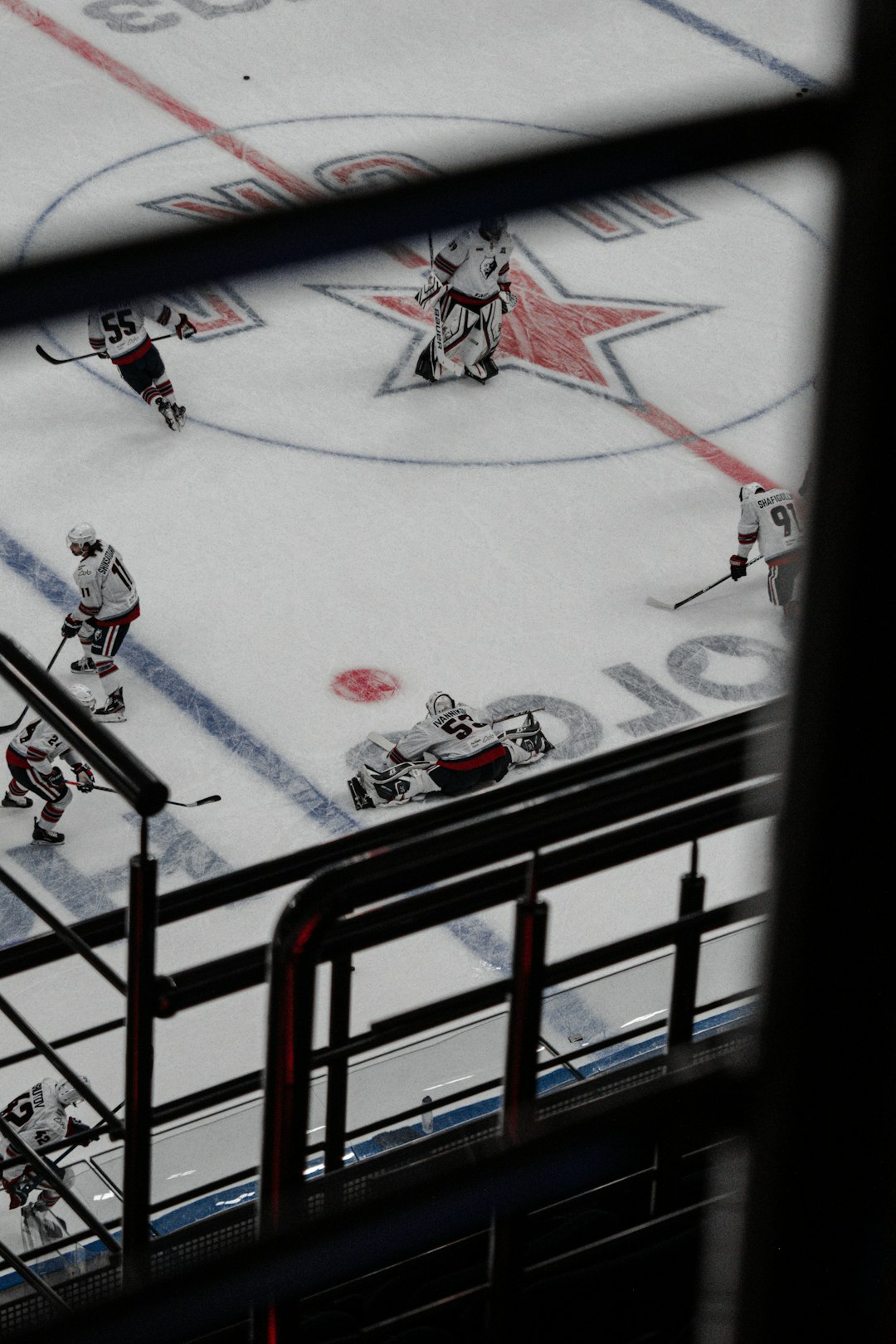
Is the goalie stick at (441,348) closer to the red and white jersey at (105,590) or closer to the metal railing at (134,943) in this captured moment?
the red and white jersey at (105,590)

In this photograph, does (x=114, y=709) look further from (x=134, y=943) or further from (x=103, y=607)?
(x=134, y=943)

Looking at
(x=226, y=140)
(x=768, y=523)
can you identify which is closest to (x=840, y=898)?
(x=768, y=523)

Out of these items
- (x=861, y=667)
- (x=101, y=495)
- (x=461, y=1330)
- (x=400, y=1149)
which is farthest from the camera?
(x=101, y=495)

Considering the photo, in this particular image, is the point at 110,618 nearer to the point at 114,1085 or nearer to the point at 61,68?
the point at 114,1085

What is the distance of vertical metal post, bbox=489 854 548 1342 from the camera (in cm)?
124

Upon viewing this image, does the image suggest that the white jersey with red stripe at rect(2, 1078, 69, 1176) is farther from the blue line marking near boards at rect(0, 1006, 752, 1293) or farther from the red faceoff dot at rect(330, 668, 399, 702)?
the red faceoff dot at rect(330, 668, 399, 702)

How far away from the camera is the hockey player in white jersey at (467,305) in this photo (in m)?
Answer: 7.77

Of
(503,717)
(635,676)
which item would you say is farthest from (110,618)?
(635,676)

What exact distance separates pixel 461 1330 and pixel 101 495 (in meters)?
5.68

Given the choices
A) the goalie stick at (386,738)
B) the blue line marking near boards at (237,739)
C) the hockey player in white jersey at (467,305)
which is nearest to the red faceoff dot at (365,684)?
the goalie stick at (386,738)

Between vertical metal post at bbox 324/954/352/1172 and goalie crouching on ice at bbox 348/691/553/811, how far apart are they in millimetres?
3654

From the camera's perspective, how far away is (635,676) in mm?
6270

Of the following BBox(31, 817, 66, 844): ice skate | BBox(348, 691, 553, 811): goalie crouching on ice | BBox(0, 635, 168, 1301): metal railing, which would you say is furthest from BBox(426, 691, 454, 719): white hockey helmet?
BBox(0, 635, 168, 1301): metal railing

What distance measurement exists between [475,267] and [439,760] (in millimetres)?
2717
